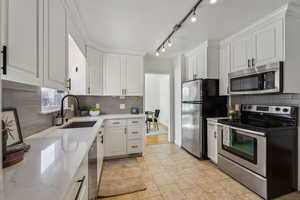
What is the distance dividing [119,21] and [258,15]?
2.07m

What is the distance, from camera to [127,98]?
3.56 metres

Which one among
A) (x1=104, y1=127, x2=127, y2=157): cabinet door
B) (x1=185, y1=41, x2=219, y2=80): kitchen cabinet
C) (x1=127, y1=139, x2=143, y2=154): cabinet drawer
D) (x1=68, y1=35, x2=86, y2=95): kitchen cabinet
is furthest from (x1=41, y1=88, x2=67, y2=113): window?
(x1=185, y1=41, x2=219, y2=80): kitchen cabinet

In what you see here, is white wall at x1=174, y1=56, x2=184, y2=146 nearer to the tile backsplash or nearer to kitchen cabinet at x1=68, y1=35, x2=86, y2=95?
the tile backsplash

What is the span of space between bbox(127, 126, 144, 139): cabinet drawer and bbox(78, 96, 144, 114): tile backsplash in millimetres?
663

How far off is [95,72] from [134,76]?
912 mm

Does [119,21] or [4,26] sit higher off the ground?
[119,21]

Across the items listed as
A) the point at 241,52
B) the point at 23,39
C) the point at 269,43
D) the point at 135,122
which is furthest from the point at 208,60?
the point at 23,39

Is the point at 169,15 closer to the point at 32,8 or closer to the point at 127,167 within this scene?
the point at 32,8

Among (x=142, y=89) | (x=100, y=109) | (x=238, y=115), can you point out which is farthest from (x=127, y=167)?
(x=238, y=115)

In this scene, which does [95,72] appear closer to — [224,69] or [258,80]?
[224,69]

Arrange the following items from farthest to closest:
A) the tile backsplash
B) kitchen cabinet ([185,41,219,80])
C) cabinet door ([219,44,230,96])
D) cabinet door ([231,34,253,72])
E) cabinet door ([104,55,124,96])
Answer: the tile backsplash < cabinet door ([104,55,124,96]) < kitchen cabinet ([185,41,219,80]) < cabinet door ([219,44,230,96]) < cabinet door ([231,34,253,72])

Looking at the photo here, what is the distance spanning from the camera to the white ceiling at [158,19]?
1.70 m

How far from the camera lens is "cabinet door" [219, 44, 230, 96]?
2.69m

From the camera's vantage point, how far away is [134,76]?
11.0 ft
